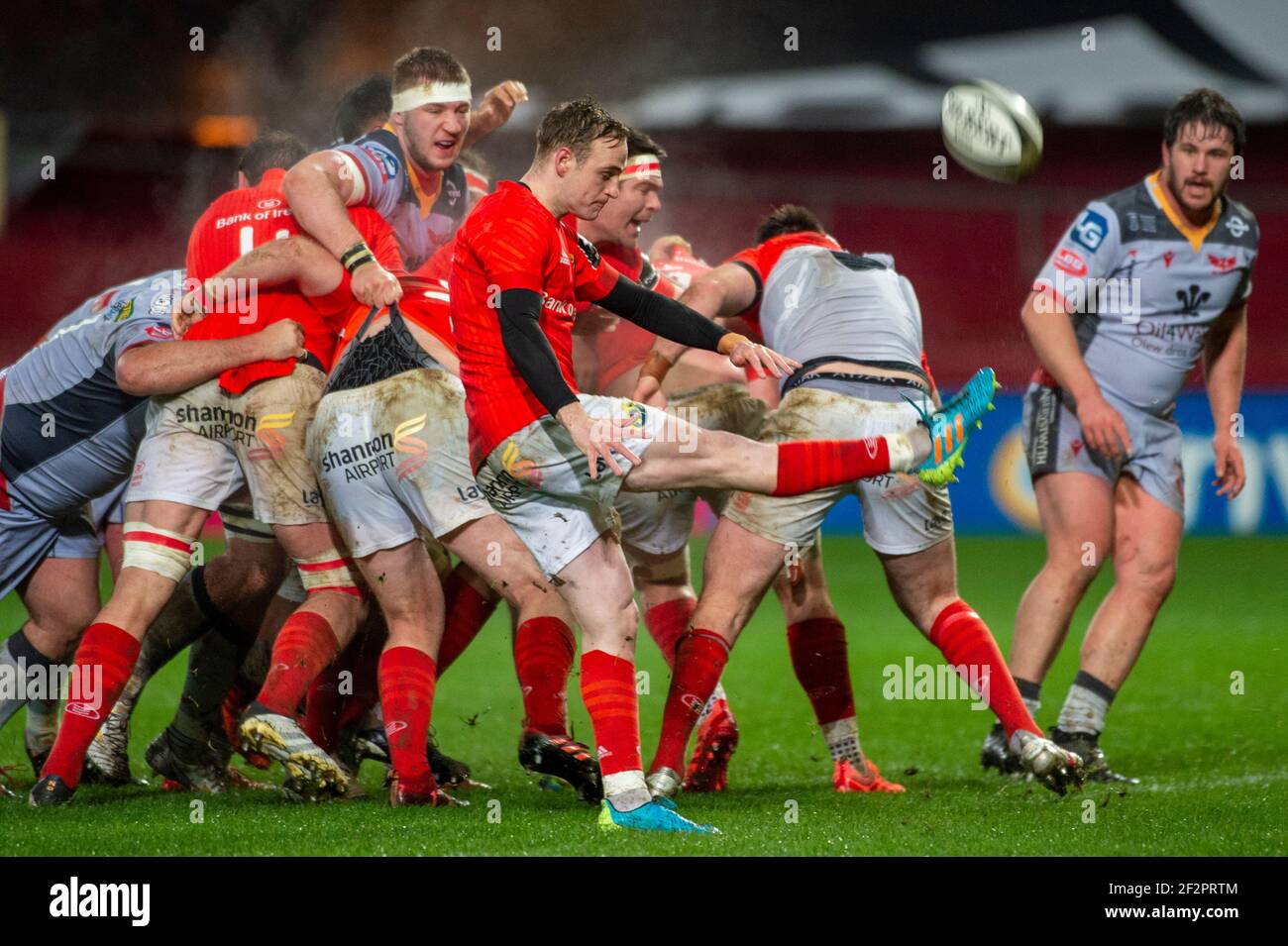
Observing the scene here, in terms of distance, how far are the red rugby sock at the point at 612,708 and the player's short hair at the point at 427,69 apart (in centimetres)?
226

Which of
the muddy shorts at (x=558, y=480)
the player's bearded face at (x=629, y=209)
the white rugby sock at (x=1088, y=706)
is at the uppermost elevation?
the player's bearded face at (x=629, y=209)

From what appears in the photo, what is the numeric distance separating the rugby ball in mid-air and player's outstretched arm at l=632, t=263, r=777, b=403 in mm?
928

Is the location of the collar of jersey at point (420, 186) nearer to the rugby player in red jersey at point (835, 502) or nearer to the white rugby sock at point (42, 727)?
the rugby player in red jersey at point (835, 502)

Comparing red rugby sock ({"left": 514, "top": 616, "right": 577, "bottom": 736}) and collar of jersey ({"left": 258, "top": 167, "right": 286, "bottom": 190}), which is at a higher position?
collar of jersey ({"left": 258, "top": 167, "right": 286, "bottom": 190})

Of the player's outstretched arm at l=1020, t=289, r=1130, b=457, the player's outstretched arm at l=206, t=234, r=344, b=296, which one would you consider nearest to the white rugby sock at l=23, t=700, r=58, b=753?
the player's outstretched arm at l=206, t=234, r=344, b=296

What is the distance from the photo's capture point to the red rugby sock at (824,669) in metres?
5.25

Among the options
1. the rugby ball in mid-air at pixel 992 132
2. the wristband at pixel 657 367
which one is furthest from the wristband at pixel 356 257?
the rugby ball in mid-air at pixel 992 132

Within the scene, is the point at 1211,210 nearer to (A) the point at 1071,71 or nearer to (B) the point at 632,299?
(B) the point at 632,299

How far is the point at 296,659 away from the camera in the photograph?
475 cm

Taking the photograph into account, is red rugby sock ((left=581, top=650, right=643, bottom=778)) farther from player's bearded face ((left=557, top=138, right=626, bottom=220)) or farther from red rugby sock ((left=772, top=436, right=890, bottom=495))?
player's bearded face ((left=557, top=138, right=626, bottom=220))

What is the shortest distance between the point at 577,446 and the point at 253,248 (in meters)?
1.81

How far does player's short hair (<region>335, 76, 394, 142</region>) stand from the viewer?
609 cm

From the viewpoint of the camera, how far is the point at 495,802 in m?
4.60

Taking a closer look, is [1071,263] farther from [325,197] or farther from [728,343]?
[325,197]
